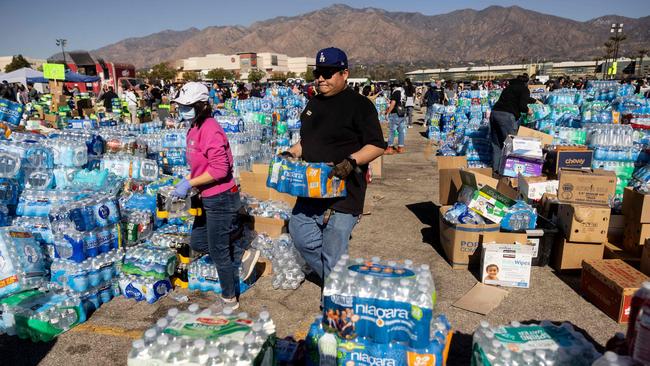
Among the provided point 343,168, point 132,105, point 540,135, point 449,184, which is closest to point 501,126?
point 540,135

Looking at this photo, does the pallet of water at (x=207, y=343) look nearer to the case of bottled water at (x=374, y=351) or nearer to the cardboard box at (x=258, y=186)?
the case of bottled water at (x=374, y=351)

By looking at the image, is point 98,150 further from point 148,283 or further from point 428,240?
point 428,240

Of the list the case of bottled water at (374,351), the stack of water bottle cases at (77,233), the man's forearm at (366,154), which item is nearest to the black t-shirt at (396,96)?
the stack of water bottle cases at (77,233)

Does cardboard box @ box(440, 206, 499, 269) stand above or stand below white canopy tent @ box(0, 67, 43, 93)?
below

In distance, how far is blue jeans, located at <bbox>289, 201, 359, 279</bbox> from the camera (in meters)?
3.57

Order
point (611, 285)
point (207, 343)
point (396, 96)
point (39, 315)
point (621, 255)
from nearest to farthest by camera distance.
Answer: point (207, 343) < point (39, 315) < point (611, 285) < point (621, 255) < point (396, 96)

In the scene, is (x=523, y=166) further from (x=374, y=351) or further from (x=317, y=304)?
(x=374, y=351)

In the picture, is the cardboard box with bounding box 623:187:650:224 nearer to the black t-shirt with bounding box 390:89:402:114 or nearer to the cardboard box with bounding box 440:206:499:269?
the cardboard box with bounding box 440:206:499:269

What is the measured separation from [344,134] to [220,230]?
1.45 metres

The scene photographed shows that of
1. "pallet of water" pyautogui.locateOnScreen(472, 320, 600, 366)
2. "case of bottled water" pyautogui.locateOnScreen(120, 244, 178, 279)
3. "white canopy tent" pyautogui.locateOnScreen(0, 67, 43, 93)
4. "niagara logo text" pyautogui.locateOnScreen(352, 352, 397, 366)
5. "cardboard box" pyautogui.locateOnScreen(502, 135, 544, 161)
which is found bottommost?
"case of bottled water" pyautogui.locateOnScreen(120, 244, 178, 279)

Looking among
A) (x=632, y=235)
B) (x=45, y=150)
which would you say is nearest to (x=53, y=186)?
(x=45, y=150)

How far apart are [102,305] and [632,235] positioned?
598 centimetres

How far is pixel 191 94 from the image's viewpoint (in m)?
3.78

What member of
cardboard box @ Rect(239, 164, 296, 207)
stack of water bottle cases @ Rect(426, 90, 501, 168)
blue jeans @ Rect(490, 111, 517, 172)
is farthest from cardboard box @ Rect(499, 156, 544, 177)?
stack of water bottle cases @ Rect(426, 90, 501, 168)
